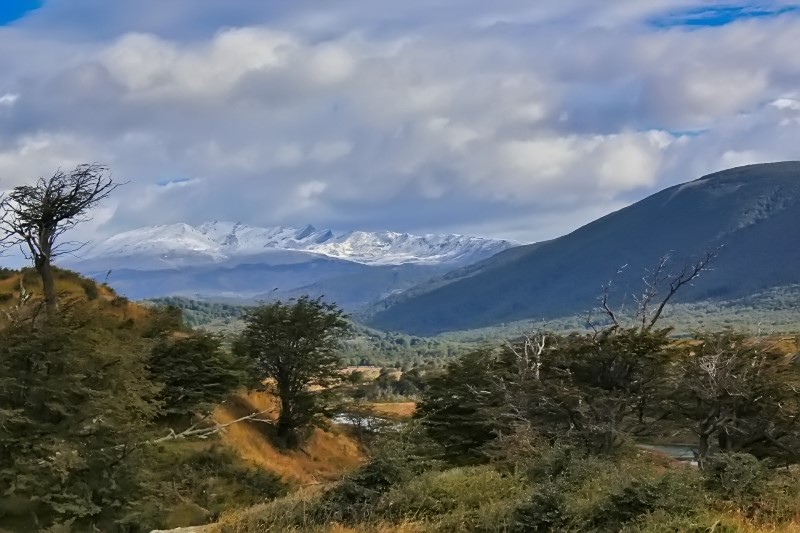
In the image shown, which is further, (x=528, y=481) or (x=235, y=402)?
(x=235, y=402)

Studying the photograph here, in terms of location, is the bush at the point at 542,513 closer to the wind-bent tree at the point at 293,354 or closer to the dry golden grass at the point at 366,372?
the wind-bent tree at the point at 293,354

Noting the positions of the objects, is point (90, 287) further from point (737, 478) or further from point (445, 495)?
point (737, 478)

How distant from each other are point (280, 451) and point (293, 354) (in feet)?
14.1

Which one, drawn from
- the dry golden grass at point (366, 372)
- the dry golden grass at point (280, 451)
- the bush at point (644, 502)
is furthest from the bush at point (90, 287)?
the bush at point (644, 502)

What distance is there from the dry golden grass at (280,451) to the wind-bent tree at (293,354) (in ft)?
2.96

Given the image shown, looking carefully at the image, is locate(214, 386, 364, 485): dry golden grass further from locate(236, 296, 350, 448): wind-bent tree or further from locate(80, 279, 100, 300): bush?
locate(80, 279, 100, 300): bush

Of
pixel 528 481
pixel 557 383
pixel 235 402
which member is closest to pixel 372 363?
pixel 235 402

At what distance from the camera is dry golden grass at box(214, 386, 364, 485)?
3041 cm

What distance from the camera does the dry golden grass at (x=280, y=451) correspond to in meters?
30.4

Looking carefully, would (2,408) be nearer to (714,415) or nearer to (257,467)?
(257,467)

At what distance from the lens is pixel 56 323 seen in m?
16.9

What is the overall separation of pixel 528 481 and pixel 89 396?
960 centimetres

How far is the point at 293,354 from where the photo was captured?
3494 centimetres

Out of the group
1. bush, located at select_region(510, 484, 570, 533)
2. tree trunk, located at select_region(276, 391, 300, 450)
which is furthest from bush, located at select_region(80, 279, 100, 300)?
bush, located at select_region(510, 484, 570, 533)
